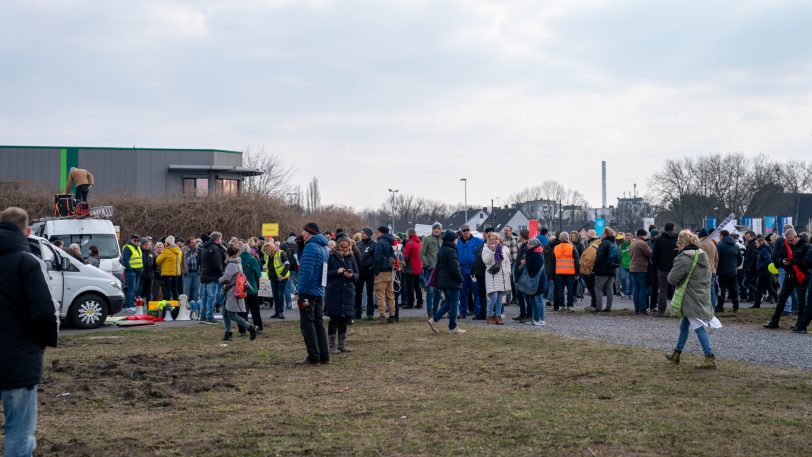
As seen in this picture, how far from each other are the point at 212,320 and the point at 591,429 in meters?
13.6

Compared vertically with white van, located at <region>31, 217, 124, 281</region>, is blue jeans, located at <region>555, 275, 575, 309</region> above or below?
below

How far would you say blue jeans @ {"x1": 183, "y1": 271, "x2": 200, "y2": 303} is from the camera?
23.1m

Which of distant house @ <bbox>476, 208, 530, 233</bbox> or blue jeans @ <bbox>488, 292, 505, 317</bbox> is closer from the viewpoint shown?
blue jeans @ <bbox>488, 292, 505, 317</bbox>

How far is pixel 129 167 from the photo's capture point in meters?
60.9

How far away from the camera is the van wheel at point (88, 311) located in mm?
18438

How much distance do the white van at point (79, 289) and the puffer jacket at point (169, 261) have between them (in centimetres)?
376

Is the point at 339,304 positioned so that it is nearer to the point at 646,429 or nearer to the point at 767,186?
the point at 646,429

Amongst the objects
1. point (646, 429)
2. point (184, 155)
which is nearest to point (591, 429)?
point (646, 429)

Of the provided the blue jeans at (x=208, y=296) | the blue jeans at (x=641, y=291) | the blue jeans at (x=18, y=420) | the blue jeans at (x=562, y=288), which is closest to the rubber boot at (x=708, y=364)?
the blue jeans at (x=18, y=420)

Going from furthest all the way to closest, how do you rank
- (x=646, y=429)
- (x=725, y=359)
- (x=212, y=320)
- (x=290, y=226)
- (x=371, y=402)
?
(x=290, y=226)
(x=212, y=320)
(x=725, y=359)
(x=371, y=402)
(x=646, y=429)

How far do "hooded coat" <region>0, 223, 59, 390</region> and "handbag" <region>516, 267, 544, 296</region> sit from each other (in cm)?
1241

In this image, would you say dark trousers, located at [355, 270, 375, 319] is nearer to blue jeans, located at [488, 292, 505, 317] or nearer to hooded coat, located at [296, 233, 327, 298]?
blue jeans, located at [488, 292, 505, 317]

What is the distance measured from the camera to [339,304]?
13.1 m

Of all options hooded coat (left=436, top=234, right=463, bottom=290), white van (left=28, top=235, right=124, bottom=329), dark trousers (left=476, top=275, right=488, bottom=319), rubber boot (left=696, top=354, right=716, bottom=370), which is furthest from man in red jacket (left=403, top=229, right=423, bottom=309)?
rubber boot (left=696, top=354, right=716, bottom=370)
